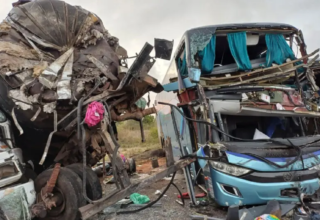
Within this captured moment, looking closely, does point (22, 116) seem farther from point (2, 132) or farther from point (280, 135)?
point (280, 135)

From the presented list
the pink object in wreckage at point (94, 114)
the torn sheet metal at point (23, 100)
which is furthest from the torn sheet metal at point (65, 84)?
the pink object in wreckage at point (94, 114)

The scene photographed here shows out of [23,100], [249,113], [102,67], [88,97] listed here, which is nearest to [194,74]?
[249,113]

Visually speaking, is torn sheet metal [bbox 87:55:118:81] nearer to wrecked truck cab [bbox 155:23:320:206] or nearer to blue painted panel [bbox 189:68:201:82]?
wrecked truck cab [bbox 155:23:320:206]

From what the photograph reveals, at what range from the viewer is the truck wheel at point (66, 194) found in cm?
394

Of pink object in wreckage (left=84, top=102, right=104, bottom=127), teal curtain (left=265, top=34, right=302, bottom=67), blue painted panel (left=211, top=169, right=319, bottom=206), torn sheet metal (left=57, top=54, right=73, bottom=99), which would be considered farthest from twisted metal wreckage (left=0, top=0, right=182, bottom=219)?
teal curtain (left=265, top=34, right=302, bottom=67)

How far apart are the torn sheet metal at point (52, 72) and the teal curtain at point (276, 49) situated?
161 inches

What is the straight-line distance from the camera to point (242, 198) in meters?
4.08

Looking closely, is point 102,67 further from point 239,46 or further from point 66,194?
point 239,46

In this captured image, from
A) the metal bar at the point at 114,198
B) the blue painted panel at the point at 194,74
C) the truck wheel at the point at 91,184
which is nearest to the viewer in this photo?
the metal bar at the point at 114,198

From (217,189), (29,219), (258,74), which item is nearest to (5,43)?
(29,219)

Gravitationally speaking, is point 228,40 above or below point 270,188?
above

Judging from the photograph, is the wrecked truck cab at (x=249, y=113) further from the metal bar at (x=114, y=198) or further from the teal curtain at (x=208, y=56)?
the metal bar at (x=114, y=198)

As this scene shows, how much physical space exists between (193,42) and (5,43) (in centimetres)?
318

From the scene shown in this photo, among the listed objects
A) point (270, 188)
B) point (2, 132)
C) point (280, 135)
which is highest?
point (2, 132)
